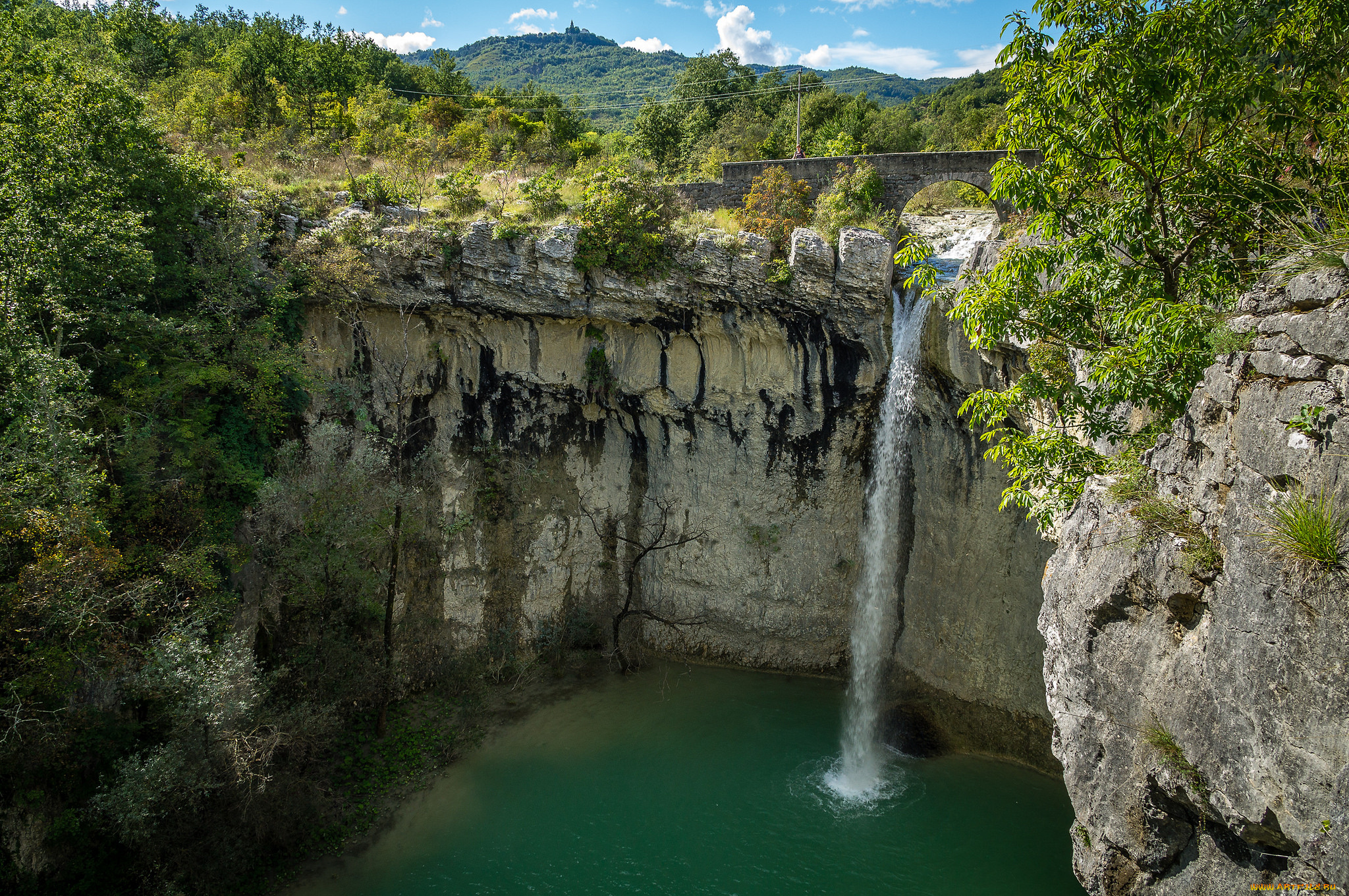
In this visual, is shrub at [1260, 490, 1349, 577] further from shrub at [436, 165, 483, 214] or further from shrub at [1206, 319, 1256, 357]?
shrub at [436, 165, 483, 214]

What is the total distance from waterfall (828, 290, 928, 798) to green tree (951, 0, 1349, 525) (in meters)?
5.72

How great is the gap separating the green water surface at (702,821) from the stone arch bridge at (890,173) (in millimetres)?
11563

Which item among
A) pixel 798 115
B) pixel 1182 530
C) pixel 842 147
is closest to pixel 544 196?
pixel 842 147

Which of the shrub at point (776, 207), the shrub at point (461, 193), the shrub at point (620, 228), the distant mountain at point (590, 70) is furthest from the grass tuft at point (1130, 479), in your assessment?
the distant mountain at point (590, 70)

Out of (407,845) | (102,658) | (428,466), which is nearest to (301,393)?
(428,466)

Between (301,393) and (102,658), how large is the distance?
590 centimetres

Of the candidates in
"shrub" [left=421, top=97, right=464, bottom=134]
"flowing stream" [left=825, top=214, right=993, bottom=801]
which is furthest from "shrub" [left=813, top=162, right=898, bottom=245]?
"shrub" [left=421, top=97, right=464, bottom=134]

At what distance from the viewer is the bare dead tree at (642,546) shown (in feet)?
54.0

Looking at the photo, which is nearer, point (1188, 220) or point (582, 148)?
point (1188, 220)

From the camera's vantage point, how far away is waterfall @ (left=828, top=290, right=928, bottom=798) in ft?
42.9

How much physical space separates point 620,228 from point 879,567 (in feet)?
29.8

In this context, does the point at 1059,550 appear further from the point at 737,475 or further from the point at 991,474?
the point at 737,475

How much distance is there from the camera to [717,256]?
13516 mm

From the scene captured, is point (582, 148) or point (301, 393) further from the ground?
point (582, 148)
